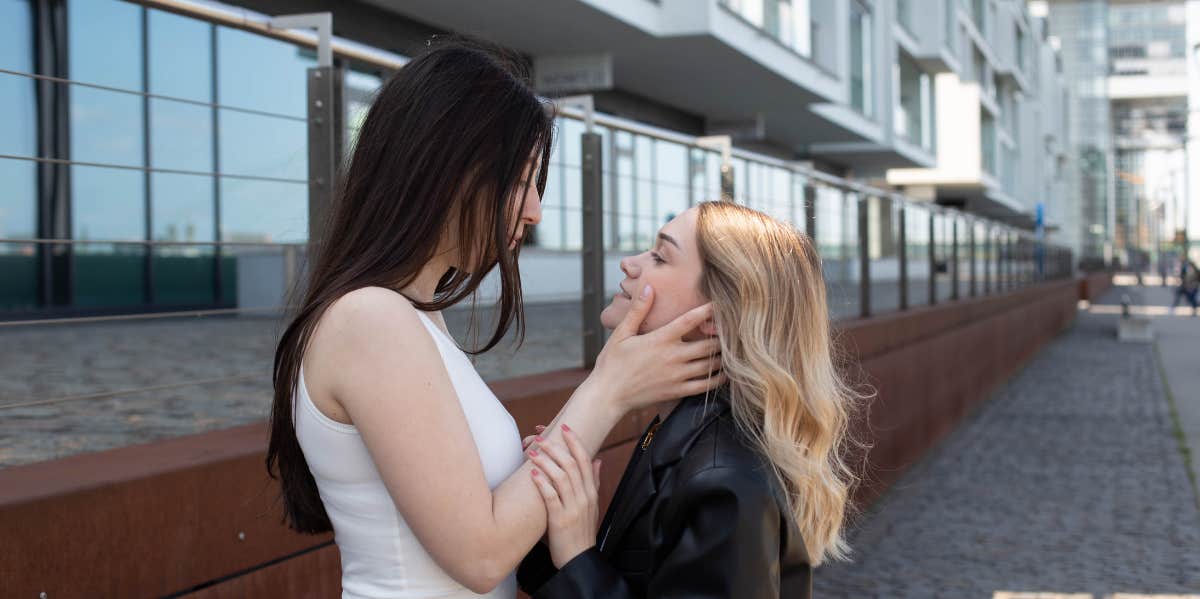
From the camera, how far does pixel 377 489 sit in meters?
1.60

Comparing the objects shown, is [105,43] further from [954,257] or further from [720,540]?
[720,540]

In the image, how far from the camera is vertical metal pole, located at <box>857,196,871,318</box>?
8.73 meters

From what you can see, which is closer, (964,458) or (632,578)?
(632,578)

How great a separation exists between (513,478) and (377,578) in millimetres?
251

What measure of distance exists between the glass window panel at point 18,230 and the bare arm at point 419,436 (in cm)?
1315

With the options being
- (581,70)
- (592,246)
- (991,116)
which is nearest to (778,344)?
(592,246)

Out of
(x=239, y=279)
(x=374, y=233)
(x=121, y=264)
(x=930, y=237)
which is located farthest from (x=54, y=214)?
(x=374, y=233)

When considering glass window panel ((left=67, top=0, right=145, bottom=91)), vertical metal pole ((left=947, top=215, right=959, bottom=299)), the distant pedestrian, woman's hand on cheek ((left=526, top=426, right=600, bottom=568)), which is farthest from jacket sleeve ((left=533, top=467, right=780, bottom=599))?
the distant pedestrian

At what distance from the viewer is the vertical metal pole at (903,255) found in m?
10.1

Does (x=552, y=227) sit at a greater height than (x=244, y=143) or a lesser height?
lesser

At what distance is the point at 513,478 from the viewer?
1604 mm

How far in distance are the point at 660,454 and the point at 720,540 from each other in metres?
0.21

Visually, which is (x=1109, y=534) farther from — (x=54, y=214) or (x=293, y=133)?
(x=54, y=214)

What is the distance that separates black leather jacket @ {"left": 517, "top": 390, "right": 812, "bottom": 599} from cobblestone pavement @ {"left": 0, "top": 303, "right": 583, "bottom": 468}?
0.94 meters
